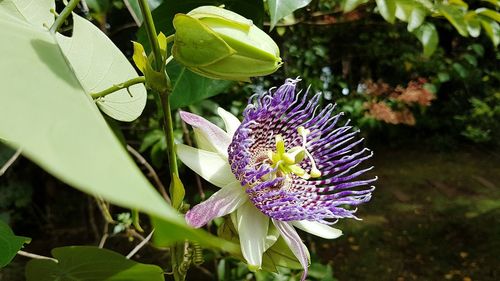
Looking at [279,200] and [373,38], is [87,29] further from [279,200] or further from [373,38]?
[373,38]

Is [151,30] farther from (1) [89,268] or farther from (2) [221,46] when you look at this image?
(1) [89,268]

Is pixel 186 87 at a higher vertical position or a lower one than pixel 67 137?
lower

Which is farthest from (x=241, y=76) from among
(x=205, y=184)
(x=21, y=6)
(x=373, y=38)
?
(x=373, y=38)

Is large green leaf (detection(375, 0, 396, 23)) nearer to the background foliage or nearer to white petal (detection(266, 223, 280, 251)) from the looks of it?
the background foliage

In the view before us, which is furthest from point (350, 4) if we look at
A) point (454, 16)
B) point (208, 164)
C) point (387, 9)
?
point (208, 164)

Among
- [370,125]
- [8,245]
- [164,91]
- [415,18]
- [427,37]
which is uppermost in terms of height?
[164,91]

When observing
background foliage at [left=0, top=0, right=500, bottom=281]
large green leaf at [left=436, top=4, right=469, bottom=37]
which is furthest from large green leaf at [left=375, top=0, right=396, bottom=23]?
large green leaf at [left=436, top=4, right=469, bottom=37]
